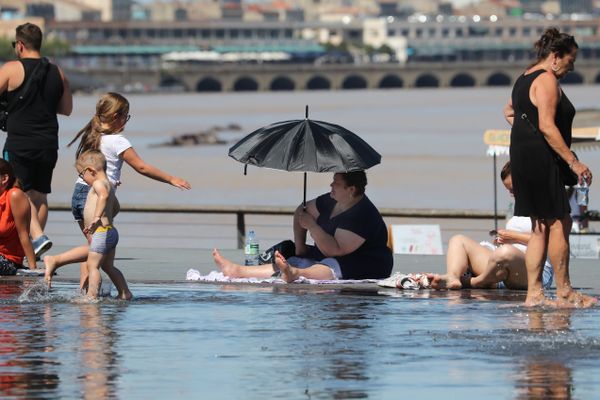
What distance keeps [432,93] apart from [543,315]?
162358mm

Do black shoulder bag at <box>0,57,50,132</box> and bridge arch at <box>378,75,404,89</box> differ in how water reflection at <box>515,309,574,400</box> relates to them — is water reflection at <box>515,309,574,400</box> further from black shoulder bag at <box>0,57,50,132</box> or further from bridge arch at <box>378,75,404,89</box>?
bridge arch at <box>378,75,404,89</box>

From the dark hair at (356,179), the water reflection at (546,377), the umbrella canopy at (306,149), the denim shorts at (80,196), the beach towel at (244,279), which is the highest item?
the umbrella canopy at (306,149)

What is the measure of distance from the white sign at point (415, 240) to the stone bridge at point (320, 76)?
14992cm

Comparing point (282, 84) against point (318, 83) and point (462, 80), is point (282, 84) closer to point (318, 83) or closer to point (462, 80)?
point (318, 83)

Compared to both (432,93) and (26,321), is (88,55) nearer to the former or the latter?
(432,93)

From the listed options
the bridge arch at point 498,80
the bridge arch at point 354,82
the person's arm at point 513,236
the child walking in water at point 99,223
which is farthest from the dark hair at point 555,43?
the bridge arch at point 498,80

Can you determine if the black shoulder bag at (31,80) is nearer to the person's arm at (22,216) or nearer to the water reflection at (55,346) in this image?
the person's arm at (22,216)

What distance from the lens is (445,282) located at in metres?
10.8

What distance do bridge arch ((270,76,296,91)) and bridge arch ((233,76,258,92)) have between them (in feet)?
5.91

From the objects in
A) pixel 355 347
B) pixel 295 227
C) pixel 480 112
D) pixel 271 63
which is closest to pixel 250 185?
pixel 295 227

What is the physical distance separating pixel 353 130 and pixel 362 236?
72848 mm

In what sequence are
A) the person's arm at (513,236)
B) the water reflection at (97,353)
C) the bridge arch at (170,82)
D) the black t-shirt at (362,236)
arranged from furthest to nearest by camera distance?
the bridge arch at (170,82)
the black t-shirt at (362,236)
the person's arm at (513,236)
the water reflection at (97,353)

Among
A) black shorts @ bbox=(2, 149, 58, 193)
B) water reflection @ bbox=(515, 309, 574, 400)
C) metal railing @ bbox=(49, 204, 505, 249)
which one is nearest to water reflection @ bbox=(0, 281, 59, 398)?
black shorts @ bbox=(2, 149, 58, 193)

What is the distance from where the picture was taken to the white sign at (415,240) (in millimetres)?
15469
